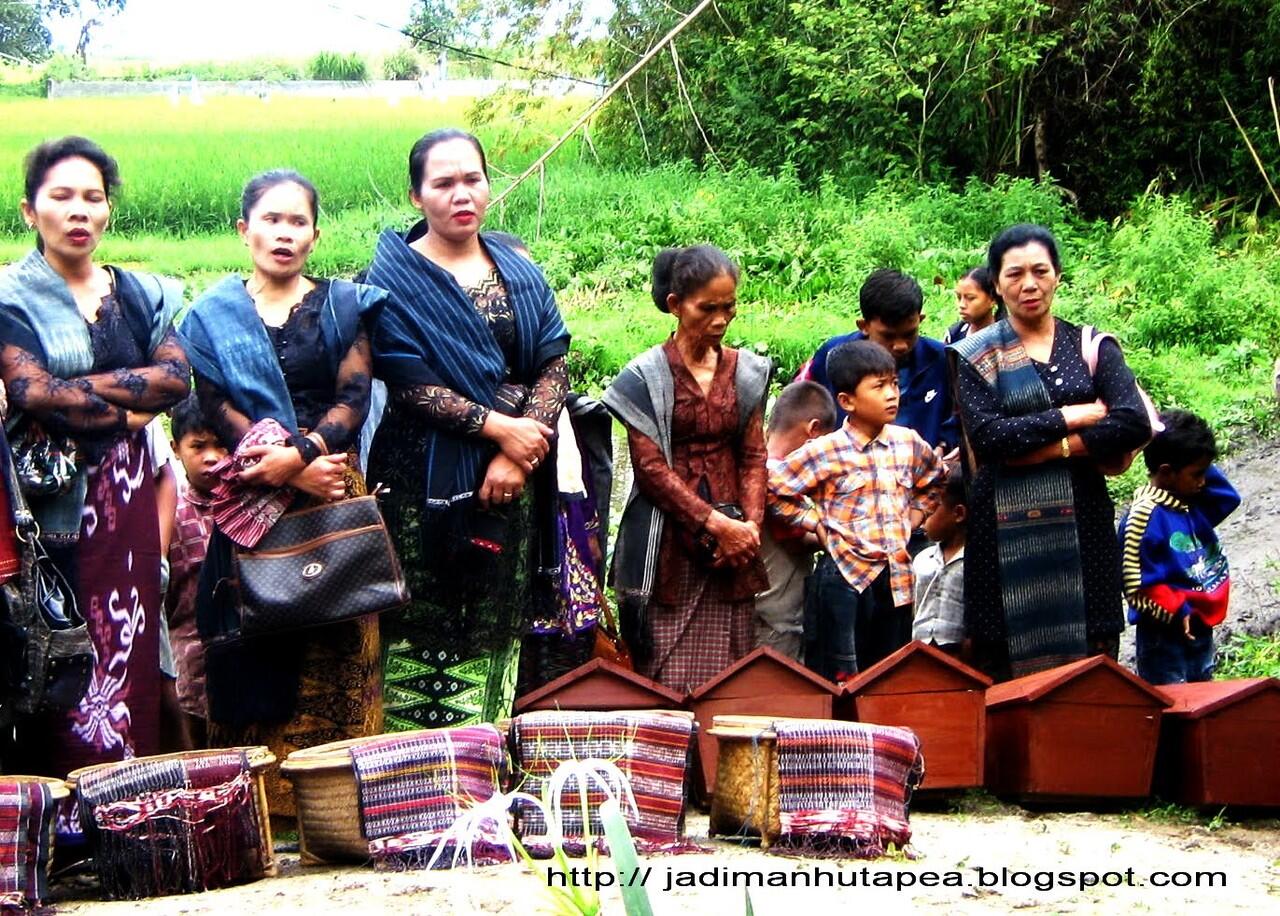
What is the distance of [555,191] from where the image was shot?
13195 millimetres

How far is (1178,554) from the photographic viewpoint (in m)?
5.82

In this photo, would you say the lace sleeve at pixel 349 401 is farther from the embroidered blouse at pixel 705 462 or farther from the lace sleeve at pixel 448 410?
the embroidered blouse at pixel 705 462

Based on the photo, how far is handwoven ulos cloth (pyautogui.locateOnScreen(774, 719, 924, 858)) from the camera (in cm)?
453

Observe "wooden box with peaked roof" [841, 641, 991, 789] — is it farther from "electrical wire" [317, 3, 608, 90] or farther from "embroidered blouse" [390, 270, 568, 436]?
"electrical wire" [317, 3, 608, 90]

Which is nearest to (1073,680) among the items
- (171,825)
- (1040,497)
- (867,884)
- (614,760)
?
(1040,497)

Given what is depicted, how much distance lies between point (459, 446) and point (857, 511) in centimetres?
143

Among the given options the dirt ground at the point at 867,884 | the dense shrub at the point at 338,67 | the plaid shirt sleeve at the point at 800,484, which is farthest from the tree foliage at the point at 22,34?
the dirt ground at the point at 867,884

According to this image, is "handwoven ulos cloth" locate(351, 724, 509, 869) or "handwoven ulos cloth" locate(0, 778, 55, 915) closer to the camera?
"handwoven ulos cloth" locate(0, 778, 55, 915)

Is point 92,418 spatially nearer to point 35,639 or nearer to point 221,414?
point 221,414

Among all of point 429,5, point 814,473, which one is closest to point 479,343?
point 814,473

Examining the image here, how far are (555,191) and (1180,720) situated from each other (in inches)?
345

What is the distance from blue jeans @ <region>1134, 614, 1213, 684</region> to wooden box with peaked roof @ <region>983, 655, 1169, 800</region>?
73 centimetres

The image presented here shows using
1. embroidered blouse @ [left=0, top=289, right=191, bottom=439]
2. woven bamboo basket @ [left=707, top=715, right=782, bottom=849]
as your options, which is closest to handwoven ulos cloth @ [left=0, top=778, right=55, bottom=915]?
embroidered blouse @ [left=0, top=289, right=191, bottom=439]

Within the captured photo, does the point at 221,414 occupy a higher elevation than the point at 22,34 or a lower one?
lower
